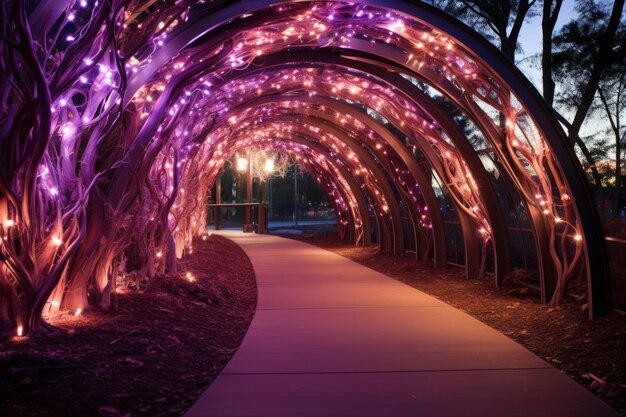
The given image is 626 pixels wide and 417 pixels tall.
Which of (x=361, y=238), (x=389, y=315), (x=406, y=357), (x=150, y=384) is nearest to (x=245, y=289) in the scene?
(x=389, y=315)

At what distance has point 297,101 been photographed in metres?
13.6

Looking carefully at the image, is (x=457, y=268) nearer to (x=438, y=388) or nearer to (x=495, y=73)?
(x=495, y=73)

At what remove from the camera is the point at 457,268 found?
41.2ft

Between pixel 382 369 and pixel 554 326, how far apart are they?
8.30ft

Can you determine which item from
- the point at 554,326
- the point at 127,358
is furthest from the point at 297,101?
the point at 127,358

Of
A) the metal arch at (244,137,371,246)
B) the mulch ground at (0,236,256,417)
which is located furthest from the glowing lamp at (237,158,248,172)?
the mulch ground at (0,236,256,417)

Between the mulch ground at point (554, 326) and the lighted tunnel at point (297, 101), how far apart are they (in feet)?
1.11

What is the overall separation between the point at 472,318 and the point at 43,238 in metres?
4.73

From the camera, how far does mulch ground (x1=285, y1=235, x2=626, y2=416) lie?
525 cm

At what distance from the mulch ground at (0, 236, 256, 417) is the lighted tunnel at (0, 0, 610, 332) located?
2.26 feet

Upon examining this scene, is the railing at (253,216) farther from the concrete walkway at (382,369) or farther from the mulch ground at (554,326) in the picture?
the concrete walkway at (382,369)

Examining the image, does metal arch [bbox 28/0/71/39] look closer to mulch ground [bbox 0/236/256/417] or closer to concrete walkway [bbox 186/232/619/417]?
mulch ground [bbox 0/236/256/417]

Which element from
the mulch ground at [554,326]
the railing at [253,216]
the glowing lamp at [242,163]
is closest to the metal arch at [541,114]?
the mulch ground at [554,326]

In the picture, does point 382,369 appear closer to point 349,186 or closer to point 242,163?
point 349,186
